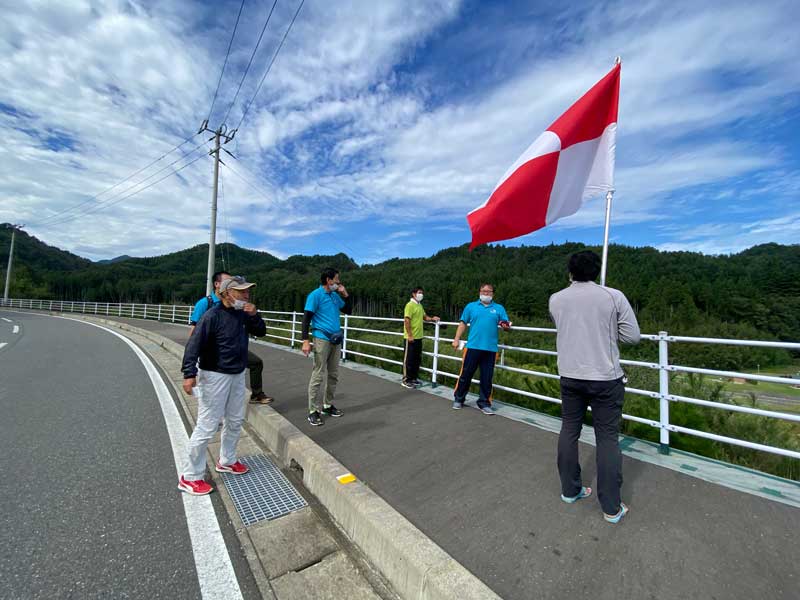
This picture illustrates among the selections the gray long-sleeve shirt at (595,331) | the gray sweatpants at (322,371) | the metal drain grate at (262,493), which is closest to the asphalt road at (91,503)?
the metal drain grate at (262,493)

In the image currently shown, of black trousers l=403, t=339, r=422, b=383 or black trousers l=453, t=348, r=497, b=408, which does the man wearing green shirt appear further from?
black trousers l=453, t=348, r=497, b=408

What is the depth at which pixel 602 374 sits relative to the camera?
2.56m

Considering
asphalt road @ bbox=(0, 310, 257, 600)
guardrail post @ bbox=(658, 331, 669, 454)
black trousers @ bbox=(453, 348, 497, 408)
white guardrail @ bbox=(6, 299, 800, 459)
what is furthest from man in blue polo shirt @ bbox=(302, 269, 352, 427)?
guardrail post @ bbox=(658, 331, 669, 454)

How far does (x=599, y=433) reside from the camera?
102 inches

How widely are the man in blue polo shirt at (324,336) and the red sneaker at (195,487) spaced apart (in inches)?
57.3

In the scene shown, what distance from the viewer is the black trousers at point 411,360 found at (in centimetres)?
634

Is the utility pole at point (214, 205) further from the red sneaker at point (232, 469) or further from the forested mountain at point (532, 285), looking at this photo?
the forested mountain at point (532, 285)

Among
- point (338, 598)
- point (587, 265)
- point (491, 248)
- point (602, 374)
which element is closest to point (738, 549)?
point (602, 374)

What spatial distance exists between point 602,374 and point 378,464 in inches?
78.0

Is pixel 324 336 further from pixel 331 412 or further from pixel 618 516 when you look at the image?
pixel 618 516

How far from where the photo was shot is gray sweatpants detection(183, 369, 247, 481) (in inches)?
120

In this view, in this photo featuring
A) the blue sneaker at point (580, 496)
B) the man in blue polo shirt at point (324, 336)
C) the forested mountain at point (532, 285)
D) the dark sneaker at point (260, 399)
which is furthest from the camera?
the forested mountain at point (532, 285)

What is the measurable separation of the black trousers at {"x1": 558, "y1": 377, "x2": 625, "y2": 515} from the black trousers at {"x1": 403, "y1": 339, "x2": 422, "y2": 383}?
374cm

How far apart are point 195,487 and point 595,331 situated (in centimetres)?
324
